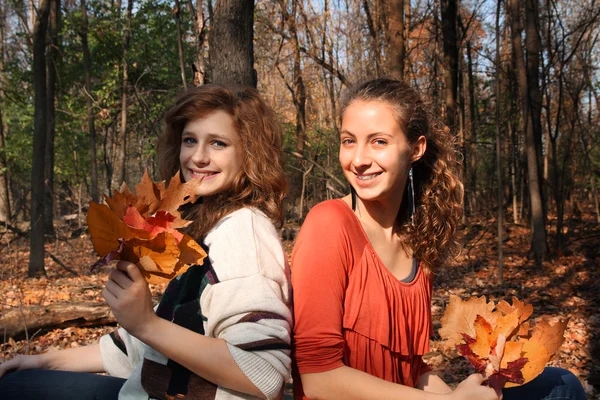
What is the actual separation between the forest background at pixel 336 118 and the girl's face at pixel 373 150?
317 mm

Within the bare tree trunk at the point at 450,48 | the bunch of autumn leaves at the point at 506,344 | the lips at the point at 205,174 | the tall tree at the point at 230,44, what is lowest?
the bunch of autumn leaves at the point at 506,344

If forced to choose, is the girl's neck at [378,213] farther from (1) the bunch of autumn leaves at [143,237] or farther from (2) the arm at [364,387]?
(1) the bunch of autumn leaves at [143,237]

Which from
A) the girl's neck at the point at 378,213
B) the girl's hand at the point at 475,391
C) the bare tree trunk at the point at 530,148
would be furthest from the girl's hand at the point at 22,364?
the bare tree trunk at the point at 530,148

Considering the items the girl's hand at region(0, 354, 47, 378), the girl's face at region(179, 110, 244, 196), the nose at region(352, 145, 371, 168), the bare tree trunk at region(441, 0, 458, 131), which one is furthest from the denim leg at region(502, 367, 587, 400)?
the bare tree trunk at region(441, 0, 458, 131)

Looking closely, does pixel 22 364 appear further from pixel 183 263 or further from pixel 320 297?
pixel 320 297

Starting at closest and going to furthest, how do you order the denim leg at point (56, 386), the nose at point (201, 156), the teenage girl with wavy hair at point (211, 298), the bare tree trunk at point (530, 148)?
the teenage girl with wavy hair at point (211, 298)
the denim leg at point (56, 386)
the nose at point (201, 156)
the bare tree trunk at point (530, 148)

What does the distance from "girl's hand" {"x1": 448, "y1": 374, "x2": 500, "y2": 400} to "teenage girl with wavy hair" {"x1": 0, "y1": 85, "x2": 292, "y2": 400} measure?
0.51 m

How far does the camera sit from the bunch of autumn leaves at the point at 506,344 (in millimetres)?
1499

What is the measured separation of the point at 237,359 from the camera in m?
1.40

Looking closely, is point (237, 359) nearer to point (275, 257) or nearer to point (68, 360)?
point (275, 257)

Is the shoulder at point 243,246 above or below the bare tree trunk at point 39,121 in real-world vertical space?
below

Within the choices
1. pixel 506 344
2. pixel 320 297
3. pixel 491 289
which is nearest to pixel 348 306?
pixel 320 297

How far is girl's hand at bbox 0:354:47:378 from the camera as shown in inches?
68.4

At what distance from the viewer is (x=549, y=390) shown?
6.04ft
